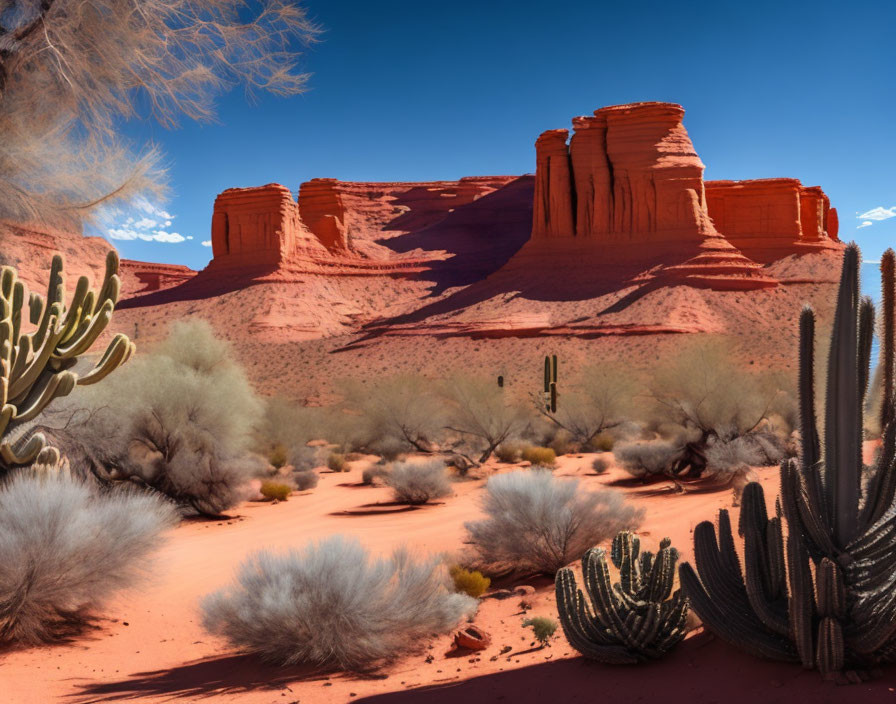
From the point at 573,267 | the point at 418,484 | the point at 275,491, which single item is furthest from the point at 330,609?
the point at 573,267

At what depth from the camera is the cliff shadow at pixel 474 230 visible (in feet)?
285

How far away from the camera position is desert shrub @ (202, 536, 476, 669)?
19.3 ft

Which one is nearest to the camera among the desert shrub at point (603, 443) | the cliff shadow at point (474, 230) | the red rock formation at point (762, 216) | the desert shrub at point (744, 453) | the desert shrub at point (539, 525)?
the desert shrub at point (539, 525)

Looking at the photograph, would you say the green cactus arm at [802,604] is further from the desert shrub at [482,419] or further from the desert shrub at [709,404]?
the desert shrub at [482,419]

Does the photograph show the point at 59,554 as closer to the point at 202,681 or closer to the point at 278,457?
the point at 202,681

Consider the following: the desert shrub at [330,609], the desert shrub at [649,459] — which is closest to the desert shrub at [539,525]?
the desert shrub at [330,609]

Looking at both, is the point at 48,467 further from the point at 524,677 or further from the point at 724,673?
the point at 724,673

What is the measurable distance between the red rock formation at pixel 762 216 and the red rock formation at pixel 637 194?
12.9m

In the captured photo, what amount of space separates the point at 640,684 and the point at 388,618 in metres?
2.17

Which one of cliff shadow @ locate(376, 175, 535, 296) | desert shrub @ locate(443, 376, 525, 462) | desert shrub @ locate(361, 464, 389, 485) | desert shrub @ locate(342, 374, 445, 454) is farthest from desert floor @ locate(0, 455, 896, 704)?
cliff shadow @ locate(376, 175, 535, 296)

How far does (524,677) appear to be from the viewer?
17.0 ft

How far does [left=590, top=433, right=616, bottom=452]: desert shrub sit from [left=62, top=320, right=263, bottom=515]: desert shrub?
34.1 feet

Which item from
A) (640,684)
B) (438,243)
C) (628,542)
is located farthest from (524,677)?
(438,243)

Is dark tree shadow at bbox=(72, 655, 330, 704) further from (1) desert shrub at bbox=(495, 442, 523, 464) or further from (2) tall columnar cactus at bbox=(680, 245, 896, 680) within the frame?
(1) desert shrub at bbox=(495, 442, 523, 464)
